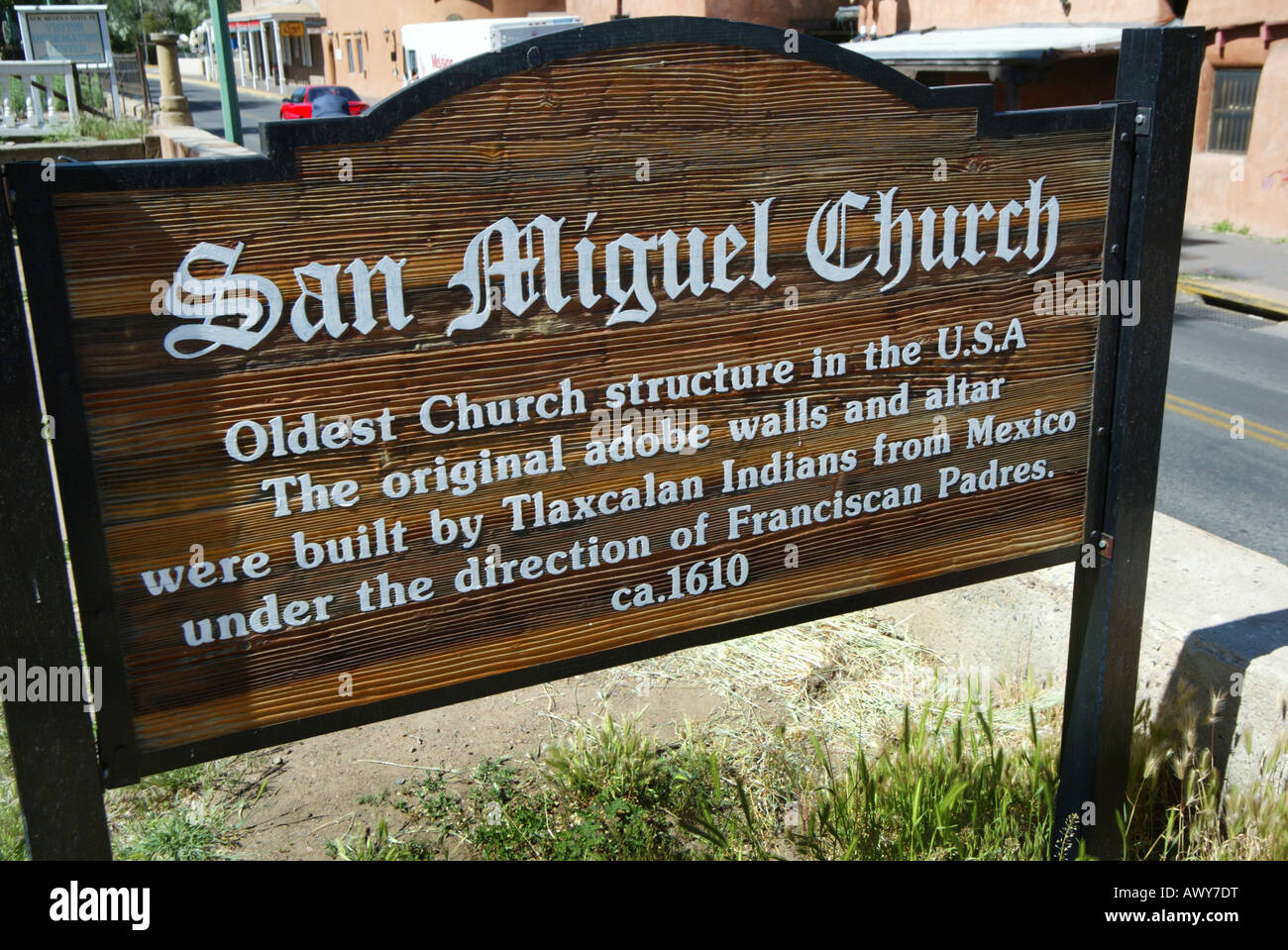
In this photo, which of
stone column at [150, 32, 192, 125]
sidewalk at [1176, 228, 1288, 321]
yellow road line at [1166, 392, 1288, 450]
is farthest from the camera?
stone column at [150, 32, 192, 125]

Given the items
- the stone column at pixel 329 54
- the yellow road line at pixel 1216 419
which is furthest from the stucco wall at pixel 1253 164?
the stone column at pixel 329 54

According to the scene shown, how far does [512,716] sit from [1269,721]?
2.54 meters

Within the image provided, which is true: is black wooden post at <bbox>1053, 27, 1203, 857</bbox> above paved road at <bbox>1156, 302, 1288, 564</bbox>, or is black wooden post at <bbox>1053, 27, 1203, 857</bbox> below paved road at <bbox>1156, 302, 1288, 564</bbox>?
above

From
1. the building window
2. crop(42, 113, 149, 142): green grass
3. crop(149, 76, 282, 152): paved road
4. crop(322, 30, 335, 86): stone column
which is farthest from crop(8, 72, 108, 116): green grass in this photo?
crop(322, 30, 335, 86): stone column

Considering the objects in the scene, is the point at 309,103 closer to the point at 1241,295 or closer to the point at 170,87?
the point at 170,87

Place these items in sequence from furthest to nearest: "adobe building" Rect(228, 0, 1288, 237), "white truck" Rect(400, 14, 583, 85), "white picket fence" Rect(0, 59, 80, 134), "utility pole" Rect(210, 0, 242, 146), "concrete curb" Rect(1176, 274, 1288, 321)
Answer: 1. "white truck" Rect(400, 14, 583, 85)
2. "white picket fence" Rect(0, 59, 80, 134)
3. "adobe building" Rect(228, 0, 1288, 237)
4. "concrete curb" Rect(1176, 274, 1288, 321)
5. "utility pole" Rect(210, 0, 242, 146)

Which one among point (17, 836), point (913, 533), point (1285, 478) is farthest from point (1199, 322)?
point (17, 836)

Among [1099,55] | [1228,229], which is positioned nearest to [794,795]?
[1228,229]

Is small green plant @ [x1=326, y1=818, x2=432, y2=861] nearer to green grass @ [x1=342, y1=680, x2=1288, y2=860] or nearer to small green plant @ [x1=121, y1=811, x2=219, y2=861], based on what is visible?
green grass @ [x1=342, y1=680, x2=1288, y2=860]

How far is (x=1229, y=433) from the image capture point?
349 inches

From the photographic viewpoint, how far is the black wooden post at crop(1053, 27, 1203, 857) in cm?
274

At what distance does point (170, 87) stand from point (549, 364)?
18750 mm

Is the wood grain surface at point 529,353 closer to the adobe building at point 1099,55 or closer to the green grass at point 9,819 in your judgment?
the green grass at point 9,819

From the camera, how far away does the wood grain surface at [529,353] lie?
2.01 metres
